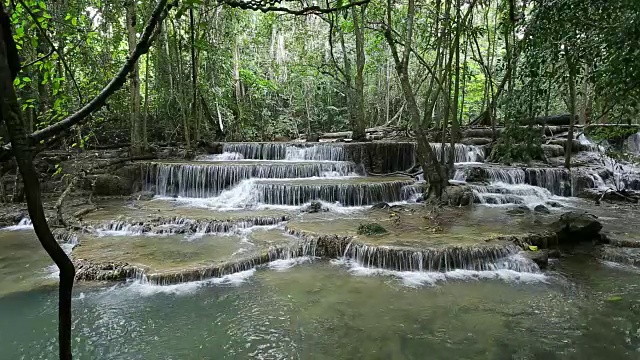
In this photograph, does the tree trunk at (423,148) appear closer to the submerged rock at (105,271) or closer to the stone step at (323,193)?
the stone step at (323,193)

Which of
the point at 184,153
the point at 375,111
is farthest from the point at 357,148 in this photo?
the point at 375,111

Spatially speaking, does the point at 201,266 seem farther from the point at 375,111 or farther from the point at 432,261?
the point at 375,111

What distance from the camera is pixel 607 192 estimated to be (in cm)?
1153

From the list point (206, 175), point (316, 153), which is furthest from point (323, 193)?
point (316, 153)

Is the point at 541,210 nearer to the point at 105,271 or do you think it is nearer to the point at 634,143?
the point at 105,271

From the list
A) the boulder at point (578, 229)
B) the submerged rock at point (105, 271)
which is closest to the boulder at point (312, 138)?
the boulder at point (578, 229)

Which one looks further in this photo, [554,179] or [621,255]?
[554,179]

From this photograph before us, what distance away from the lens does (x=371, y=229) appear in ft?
25.4

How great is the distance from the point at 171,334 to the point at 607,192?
446 inches

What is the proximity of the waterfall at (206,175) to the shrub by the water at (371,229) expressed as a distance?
16.9 ft

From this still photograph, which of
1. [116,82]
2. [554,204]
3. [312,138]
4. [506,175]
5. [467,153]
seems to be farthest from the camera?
[312,138]

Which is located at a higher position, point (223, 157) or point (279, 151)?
point (279, 151)

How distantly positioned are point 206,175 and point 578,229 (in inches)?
349

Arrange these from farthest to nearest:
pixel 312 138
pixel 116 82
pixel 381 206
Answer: pixel 312 138 < pixel 381 206 < pixel 116 82
